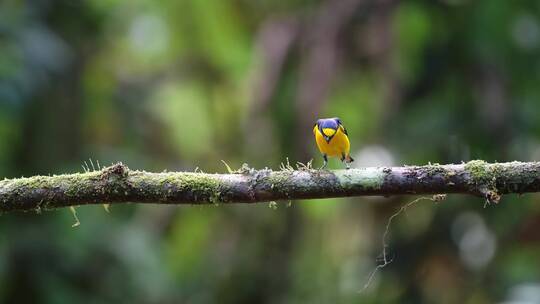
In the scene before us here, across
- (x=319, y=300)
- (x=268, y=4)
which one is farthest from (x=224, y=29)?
(x=319, y=300)

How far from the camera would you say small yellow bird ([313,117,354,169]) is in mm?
4224

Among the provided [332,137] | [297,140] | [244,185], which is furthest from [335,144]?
[297,140]

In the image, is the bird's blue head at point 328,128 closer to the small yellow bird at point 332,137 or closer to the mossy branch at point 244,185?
the small yellow bird at point 332,137

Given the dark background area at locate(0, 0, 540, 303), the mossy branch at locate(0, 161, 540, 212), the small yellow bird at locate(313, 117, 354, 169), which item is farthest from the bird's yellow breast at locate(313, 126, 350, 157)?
the dark background area at locate(0, 0, 540, 303)

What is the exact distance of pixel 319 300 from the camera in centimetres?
973

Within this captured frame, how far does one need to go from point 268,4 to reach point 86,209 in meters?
4.61

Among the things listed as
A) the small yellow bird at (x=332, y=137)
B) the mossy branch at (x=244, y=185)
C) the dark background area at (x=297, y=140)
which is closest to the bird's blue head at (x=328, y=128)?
the small yellow bird at (x=332, y=137)

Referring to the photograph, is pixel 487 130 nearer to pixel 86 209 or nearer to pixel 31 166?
pixel 86 209

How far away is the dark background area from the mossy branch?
3.99 m

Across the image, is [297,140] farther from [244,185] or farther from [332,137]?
[244,185]

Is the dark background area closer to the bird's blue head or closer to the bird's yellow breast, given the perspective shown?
the bird's yellow breast

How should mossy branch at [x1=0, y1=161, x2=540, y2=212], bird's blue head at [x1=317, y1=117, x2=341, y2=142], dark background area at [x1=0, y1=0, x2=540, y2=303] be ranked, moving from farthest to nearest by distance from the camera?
dark background area at [x1=0, y1=0, x2=540, y2=303]
bird's blue head at [x1=317, y1=117, x2=341, y2=142]
mossy branch at [x1=0, y1=161, x2=540, y2=212]

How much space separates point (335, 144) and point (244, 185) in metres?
0.95

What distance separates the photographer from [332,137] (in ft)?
13.9
